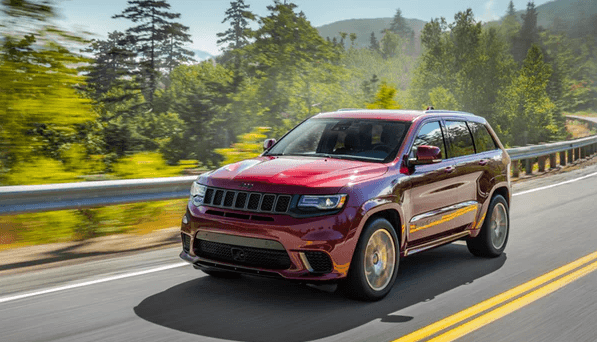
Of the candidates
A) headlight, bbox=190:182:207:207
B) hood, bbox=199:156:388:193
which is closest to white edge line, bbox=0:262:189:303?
headlight, bbox=190:182:207:207

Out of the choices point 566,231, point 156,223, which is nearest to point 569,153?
point 566,231

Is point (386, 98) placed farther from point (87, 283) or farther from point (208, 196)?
point (87, 283)

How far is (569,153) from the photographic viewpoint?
2384 centimetres

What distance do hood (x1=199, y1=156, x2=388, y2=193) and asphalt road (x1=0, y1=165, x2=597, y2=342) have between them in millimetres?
984

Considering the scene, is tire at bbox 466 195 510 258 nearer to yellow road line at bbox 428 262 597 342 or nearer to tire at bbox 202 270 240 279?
yellow road line at bbox 428 262 597 342

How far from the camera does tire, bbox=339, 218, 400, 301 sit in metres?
5.91

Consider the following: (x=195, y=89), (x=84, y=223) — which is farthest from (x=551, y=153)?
(x=195, y=89)

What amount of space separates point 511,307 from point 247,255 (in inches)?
89.2

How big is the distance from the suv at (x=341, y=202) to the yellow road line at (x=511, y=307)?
35.9 inches

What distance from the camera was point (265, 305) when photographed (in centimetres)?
593

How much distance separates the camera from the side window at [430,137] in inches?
279

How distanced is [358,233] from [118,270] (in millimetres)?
2658

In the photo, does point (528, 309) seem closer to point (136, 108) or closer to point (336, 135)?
point (336, 135)

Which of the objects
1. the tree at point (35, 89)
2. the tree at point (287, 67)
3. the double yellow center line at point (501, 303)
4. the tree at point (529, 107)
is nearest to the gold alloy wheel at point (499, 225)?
the double yellow center line at point (501, 303)
